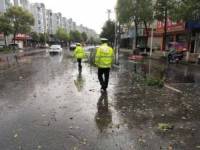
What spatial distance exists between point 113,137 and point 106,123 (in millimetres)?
863

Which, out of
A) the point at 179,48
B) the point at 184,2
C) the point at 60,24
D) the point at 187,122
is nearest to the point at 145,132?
the point at 187,122

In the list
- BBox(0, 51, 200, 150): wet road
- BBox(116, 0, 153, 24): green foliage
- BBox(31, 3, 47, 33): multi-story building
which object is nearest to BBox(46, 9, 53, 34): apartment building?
BBox(31, 3, 47, 33): multi-story building

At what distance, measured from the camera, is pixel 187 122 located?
5957 millimetres

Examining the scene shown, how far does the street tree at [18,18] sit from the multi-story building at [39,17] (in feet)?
137

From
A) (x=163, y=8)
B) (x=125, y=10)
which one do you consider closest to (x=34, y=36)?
(x=125, y=10)

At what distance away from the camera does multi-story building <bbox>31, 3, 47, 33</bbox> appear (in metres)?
100

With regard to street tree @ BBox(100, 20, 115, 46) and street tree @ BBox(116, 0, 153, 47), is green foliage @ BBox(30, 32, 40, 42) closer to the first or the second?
street tree @ BBox(100, 20, 115, 46)

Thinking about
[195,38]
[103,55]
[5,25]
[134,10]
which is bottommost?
[103,55]

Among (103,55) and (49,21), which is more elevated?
(49,21)

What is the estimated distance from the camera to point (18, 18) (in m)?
56.2

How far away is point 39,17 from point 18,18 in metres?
51.3

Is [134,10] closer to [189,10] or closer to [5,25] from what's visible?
[189,10]

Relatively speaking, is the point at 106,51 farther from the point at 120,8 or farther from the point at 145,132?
the point at 120,8

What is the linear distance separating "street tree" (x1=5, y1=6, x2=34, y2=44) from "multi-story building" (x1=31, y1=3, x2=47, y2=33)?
41802 millimetres
